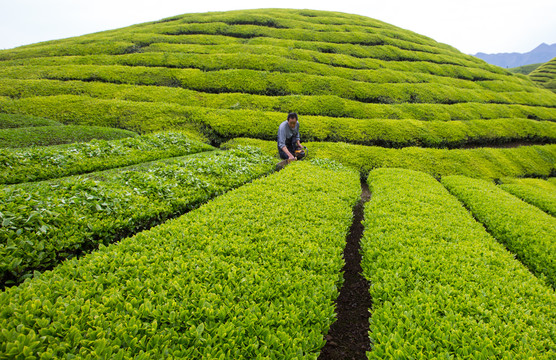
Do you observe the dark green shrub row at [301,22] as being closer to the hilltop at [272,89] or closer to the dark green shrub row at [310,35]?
the hilltop at [272,89]

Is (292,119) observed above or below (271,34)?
below

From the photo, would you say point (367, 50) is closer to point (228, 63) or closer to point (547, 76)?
point (228, 63)

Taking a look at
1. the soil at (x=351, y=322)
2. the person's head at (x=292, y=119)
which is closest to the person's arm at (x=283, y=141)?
the person's head at (x=292, y=119)

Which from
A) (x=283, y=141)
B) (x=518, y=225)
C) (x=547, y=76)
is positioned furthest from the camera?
(x=547, y=76)

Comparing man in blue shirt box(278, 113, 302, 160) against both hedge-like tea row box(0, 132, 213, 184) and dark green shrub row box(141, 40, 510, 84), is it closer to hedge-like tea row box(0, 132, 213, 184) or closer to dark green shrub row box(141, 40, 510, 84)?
hedge-like tea row box(0, 132, 213, 184)

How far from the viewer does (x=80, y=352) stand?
2611 mm

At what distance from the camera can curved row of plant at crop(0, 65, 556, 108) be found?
2133 centimetres

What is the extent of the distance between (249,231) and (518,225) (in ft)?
28.6

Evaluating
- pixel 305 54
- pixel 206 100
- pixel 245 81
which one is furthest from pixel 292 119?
pixel 305 54

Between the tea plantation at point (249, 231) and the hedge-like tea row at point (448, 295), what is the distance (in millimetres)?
35

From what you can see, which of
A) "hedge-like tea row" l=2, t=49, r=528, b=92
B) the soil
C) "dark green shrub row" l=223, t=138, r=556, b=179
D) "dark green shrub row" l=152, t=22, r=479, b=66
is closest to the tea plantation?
"dark green shrub row" l=223, t=138, r=556, b=179

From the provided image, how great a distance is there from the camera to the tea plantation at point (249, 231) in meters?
3.24

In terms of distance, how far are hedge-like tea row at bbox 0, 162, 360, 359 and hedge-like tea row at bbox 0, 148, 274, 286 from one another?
0.90m

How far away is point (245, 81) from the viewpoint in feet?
71.9
